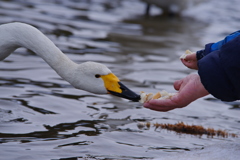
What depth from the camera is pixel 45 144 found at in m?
4.30

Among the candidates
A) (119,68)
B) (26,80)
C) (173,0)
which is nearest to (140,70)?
(119,68)

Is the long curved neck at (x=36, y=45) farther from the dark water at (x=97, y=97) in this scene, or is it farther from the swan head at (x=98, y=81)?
the dark water at (x=97, y=97)

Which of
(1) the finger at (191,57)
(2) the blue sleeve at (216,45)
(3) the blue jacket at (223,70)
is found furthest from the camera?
(1) the finger at (191,57)

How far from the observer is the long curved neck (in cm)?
468

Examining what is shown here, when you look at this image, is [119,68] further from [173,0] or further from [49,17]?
[173,0]

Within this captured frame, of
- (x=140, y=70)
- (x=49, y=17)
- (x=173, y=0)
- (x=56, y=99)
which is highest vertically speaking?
(x=173, y=0)

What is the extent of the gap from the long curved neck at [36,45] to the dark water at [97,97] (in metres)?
0.61

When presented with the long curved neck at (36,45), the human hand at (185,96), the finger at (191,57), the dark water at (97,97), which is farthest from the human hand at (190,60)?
the long curved neck at (36,45)

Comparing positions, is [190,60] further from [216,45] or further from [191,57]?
[216,45]

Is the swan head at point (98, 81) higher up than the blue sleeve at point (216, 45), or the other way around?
the blue sleeve at point (216, 45)

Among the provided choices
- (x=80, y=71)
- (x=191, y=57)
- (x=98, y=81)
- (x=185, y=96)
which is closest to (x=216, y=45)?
(x=191, y=57)

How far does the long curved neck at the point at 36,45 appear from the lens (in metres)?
4.68

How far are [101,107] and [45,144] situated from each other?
144cm

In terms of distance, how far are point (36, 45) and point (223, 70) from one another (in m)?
1.95
